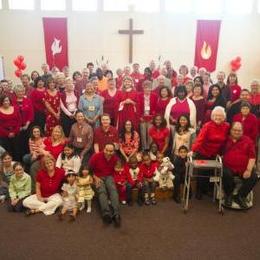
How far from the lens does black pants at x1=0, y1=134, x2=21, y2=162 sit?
4881 mm

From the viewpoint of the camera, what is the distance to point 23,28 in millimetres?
9328

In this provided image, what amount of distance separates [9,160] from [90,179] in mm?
1137

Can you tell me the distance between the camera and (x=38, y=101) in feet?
17.1

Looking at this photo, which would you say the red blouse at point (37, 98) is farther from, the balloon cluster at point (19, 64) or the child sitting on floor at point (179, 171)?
the balloon cluster at point (19, 64)

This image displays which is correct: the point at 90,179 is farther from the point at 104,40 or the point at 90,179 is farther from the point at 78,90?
the point at 104,40

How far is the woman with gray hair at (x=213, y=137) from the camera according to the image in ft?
13.6

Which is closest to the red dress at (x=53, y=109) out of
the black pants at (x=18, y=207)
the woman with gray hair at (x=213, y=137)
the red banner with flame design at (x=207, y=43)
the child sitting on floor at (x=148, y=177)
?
the black pants at (x=18, y=207)

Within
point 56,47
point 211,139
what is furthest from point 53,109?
point 56,47

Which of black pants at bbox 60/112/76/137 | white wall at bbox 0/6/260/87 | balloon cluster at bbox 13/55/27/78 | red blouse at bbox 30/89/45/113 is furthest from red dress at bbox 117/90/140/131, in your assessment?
balloon cluster at bbox 13/55/27/78

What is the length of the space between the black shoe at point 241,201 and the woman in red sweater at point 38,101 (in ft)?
10.5

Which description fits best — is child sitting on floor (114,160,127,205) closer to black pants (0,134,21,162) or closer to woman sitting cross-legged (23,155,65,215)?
woman sitting cross-legged (23,155,65,215)

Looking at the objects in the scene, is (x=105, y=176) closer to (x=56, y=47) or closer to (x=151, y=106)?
(x=151, y=106)

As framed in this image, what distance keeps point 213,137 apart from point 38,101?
2.78 m

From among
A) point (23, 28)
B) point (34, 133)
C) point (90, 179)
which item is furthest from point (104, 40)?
point (90, 179)
